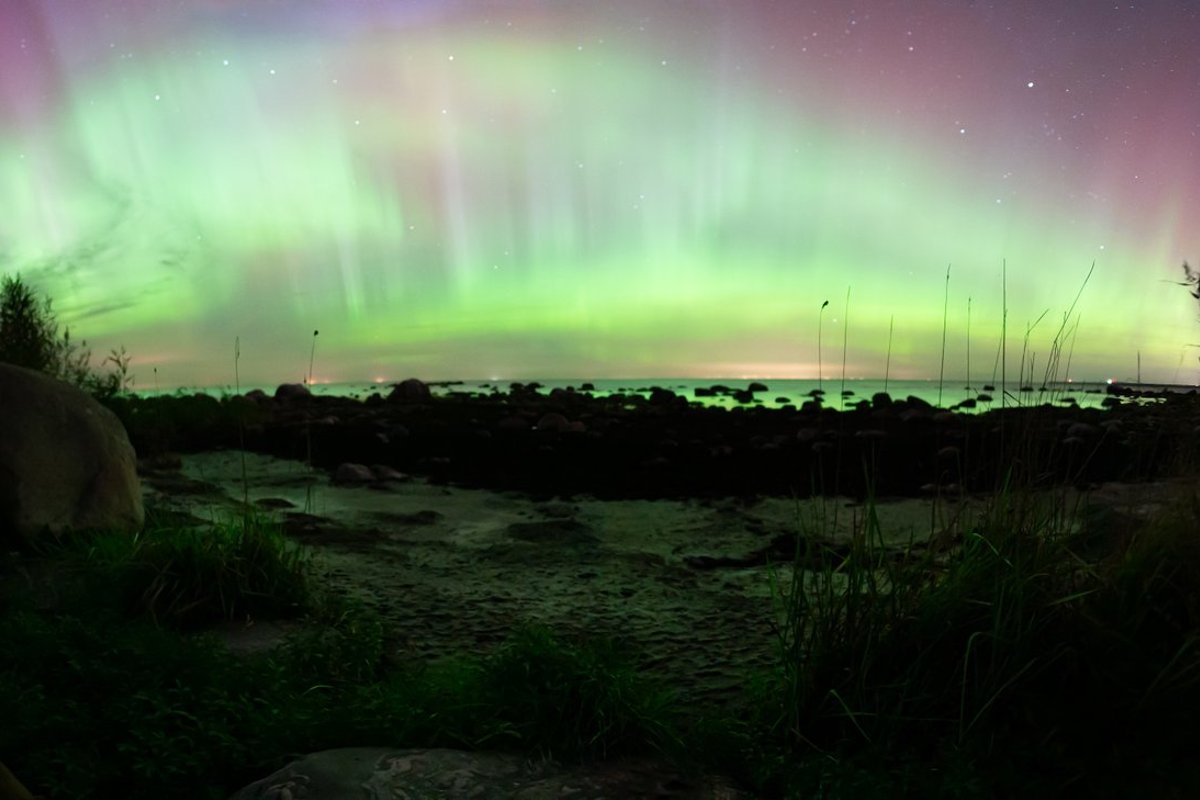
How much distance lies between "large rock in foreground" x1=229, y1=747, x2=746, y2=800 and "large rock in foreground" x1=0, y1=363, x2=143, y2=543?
4645 mm

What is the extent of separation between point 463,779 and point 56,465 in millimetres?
5480

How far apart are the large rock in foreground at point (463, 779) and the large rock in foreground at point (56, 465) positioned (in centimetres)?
465

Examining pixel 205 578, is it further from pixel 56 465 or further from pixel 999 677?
pixel 999 677

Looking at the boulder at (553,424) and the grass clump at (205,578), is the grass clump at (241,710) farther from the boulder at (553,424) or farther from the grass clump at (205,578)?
the boulder at (553,424)

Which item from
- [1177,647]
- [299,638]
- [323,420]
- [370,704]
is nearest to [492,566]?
[299,638]

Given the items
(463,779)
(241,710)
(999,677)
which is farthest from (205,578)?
(999,677)

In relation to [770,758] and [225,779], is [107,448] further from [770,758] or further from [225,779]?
[770,758]

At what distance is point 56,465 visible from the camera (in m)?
6.55

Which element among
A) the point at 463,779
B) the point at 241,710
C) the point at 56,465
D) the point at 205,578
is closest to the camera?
the point at 463,779

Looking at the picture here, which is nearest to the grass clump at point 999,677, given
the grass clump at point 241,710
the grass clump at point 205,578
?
the grass clump at point 241,710

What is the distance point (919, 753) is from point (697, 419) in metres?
17.0

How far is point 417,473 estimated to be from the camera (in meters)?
11.9

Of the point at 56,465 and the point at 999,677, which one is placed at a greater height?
the point at 56,465

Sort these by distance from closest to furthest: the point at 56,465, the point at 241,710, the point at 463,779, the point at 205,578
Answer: the point at 463,779
the point at 241,710
the point at 205,578
the point at 56,465
